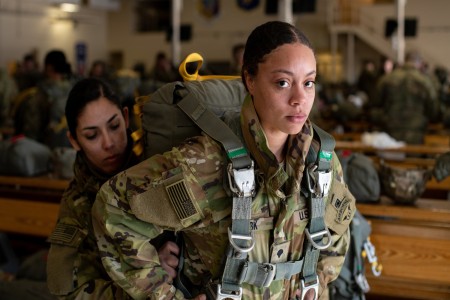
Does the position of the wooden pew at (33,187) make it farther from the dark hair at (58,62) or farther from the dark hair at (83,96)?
the dark hair at (58,62)

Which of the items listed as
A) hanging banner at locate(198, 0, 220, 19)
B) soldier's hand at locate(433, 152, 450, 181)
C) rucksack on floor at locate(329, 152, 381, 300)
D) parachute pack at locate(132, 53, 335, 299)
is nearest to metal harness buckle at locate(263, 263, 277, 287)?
parachute pack at locate(132, 53, 335, 299)

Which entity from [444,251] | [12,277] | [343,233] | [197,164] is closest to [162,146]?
[197,164]

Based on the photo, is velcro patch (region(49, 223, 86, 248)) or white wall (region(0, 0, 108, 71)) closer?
velcro patch (region(49, 223, 86, 248))

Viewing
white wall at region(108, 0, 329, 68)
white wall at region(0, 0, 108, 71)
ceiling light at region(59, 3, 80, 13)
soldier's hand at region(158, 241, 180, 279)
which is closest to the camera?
soldier's hand at region(158, 241, 180, 279)

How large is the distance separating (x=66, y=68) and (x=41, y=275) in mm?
2608

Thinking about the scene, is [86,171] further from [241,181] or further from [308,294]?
[308,294]

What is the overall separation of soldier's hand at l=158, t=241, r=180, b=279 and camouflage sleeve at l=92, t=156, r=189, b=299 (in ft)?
0.15

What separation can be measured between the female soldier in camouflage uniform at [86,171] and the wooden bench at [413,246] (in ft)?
3.84

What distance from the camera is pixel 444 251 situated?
257cm

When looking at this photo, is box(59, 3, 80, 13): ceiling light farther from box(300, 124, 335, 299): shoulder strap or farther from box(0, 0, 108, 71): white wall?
box(300, 124, 335, 299): shoulder strap

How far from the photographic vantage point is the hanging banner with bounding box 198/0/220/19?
58.5 feet

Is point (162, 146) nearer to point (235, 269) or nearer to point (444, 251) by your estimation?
point (235, 269)

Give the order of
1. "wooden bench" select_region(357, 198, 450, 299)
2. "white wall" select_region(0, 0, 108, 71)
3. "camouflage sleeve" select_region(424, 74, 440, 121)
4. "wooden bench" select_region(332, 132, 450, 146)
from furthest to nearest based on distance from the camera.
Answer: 1. "white wall" select_region(0, 0, 108, 71)
2. "camouflage sleeve" select_region(424, 74, 440, 121)
3. "wooden bench" select_region(332, 132, 450, 146)
4. "wooden bench" select_region(357, 198, 450, 299)

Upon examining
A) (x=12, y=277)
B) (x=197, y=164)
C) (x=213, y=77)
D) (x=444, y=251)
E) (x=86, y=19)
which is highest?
(x=86, y=19)
